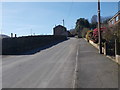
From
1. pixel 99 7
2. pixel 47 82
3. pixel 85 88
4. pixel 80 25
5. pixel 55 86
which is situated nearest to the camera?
pixel 85 88

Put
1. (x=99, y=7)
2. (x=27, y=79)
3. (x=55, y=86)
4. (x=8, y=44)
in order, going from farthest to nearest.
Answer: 1. (x=8, y=44)
2. (x=99, y=7)
3. (x=27, y=79)
4. (x=55, y=86)

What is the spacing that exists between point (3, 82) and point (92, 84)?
3923 mm

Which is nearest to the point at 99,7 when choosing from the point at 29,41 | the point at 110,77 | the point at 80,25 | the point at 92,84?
the point at 110,77

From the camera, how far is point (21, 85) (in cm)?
832

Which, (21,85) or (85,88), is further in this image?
(21,85)

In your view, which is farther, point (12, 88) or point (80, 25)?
point (80, 25)

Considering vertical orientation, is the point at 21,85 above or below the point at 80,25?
below

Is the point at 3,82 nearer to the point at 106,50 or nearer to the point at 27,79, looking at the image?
the point at 27,79

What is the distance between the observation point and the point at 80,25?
343 ft

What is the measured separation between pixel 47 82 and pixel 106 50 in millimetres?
11358

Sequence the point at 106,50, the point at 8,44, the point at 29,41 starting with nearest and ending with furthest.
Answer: the point at 106,50 → the point at 8,44 → the point at 29,41

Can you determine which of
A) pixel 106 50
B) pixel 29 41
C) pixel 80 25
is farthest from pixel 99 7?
pixel 80 25

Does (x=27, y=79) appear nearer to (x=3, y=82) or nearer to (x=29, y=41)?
(x=3, y=82)

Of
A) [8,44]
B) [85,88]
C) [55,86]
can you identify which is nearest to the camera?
[85,88]
